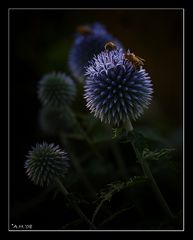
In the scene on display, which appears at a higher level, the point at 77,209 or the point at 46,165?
the point at 46,165

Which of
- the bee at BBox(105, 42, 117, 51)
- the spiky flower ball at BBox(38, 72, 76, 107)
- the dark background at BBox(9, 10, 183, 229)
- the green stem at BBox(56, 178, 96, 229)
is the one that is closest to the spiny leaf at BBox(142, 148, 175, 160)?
the green stem at BBox(56, 178, 96, 229)

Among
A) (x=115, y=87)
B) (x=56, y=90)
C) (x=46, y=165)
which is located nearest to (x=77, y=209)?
(x=46, y=165)

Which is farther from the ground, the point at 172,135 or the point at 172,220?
the point at 172,135

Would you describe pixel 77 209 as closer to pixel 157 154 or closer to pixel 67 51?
pixel 157 154

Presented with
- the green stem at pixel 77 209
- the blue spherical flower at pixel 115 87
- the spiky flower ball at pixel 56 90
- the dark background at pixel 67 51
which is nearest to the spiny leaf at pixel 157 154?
the blue spherical flower at pixel 115 87

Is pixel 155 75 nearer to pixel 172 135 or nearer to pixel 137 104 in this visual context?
pixel 172 135

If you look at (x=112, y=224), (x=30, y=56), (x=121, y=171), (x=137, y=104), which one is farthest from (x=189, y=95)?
(x=30, y=56)

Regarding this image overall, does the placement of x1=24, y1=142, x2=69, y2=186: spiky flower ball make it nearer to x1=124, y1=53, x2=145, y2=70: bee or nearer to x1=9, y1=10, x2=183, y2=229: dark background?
x1=124, y1=53, x2=145, y2=70: bee
